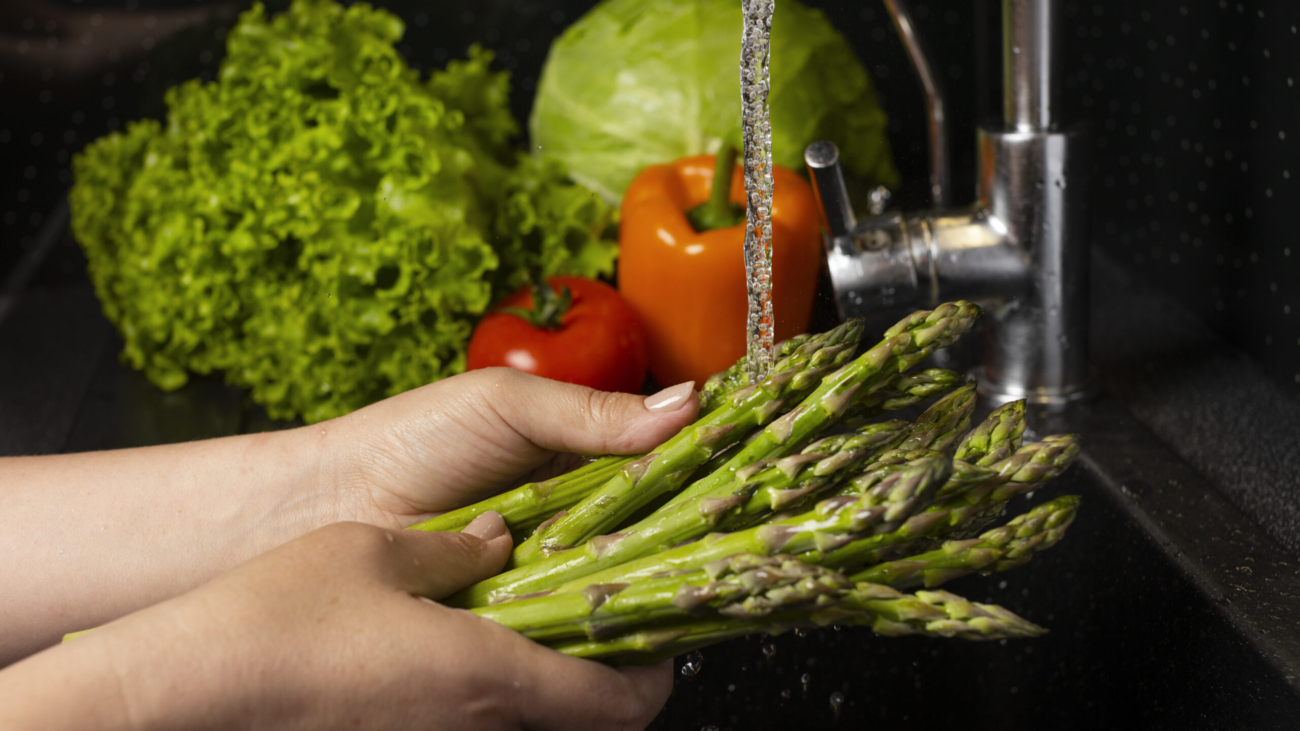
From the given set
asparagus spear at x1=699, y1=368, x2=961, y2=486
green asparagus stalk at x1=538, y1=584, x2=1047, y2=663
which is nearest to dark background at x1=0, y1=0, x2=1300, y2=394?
asparagus spear at x1=699, y1=368, x2=961, y2=486

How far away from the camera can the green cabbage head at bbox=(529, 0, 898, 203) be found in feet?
4.72

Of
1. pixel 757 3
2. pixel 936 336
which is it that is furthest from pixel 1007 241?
pixel 757 3

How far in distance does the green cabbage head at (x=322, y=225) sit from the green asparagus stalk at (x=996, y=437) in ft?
2.20

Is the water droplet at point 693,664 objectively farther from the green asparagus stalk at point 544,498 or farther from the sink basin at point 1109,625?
the green asparagus stalk at point 544,498

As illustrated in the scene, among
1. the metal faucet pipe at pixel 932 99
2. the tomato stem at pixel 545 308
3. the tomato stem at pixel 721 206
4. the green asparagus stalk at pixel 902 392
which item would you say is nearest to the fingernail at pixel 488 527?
the green asparagus stalk at pixel 902 392

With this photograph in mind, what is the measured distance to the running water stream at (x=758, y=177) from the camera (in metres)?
0.79

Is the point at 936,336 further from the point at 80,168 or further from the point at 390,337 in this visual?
the point at 80,168

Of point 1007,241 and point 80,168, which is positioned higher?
point 80,168

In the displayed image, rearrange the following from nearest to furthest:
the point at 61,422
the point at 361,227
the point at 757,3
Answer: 1. the point at 757,3
2. the point at 361,227
3. the point at 61,422

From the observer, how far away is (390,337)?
1293mm

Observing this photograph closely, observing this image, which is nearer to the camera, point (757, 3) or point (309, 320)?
point (757, 3)


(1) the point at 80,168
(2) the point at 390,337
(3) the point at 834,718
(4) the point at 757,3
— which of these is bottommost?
(3) the point at 834,718

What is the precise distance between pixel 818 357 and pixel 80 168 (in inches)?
50.5

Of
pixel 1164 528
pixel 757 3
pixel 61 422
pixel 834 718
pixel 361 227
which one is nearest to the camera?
pixel 757 3
